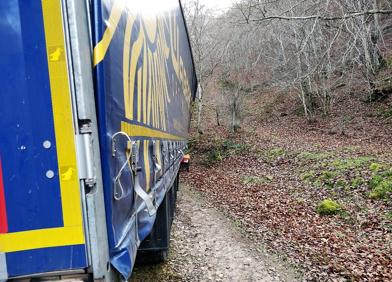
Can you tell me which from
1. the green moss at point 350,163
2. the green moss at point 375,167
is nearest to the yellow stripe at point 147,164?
the green moss at point 375,167

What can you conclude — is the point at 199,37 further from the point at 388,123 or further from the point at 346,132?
the point at 388,123

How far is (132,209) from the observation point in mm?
2051

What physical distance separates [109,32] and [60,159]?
2.46ft

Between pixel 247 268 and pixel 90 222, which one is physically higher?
pixel 90 222

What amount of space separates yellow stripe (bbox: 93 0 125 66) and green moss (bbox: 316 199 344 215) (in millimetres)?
7275

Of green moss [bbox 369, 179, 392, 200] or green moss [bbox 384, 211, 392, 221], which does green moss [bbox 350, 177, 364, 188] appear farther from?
green moss [bbox 384, 211, 392, 221]

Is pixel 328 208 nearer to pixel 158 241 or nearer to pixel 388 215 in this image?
pixel 388 215

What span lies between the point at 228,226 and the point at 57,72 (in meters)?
6.92

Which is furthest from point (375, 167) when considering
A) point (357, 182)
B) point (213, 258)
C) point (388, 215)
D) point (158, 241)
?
point (158, 241)

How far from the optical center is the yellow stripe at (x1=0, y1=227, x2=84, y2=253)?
53.9 inches

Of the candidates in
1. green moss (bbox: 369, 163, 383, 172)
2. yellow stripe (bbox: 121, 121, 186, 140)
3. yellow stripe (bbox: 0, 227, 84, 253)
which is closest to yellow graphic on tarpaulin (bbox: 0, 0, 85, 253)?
yellow stripe (bbox: 0, 227, 84, 253)

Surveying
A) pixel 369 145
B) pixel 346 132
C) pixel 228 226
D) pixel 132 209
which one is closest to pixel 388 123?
pixel 346 132

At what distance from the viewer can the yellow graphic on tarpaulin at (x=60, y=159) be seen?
4.40ft

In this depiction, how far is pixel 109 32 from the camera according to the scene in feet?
5.46
